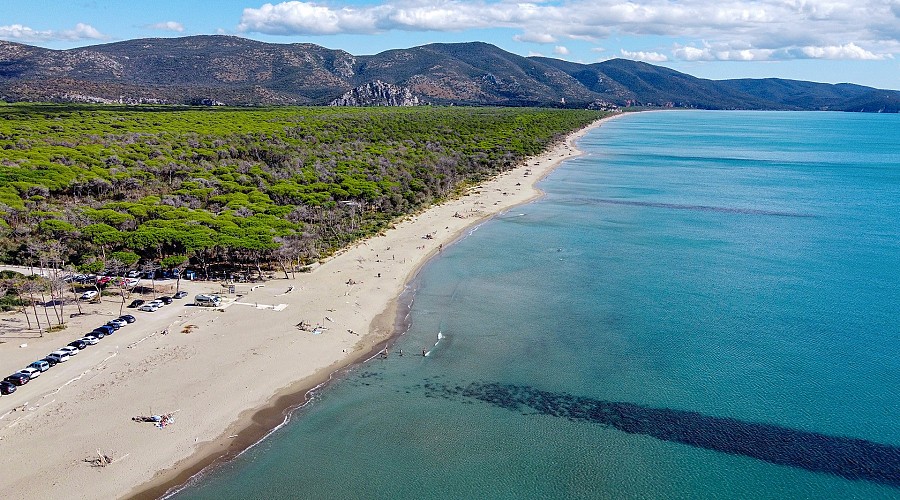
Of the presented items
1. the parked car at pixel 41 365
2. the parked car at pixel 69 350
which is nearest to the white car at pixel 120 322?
the parked car at pixel 69 350

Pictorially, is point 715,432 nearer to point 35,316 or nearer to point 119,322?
point 119,322

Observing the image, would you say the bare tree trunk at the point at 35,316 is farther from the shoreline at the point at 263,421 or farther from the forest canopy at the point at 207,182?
the shoreline at the point at 263,421

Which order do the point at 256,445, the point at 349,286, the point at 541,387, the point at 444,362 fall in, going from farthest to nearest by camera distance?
the point at 349,286
the point at 444,362
the point at 541,387
the point at 256,445

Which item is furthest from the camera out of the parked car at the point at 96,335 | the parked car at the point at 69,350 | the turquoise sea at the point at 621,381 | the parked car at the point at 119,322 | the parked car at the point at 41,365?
the parked car at the point at 119,322

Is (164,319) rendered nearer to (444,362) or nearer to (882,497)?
(444,362)

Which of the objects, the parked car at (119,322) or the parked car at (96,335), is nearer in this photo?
the parked car at (96,335)

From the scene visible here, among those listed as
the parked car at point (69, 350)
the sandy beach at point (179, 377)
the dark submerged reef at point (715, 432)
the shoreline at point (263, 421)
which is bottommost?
the dark submerged reef at point (715, 432)

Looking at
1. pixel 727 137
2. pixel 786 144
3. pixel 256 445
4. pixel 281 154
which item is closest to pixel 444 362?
pixel 256 445
